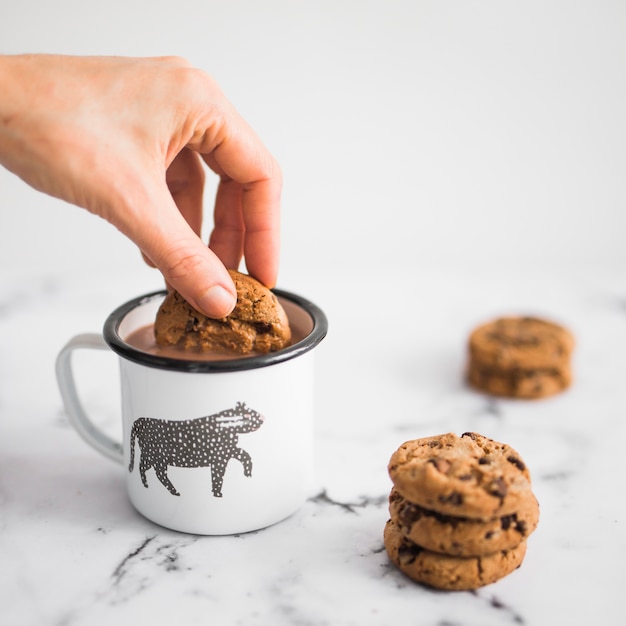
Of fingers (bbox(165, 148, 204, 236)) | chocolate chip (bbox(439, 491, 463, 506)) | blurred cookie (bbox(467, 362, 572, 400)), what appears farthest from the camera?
blurred cookie (bbox(467, 362, 572, 400))

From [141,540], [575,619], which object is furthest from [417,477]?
[141,540]

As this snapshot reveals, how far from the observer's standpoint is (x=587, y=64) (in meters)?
2.14

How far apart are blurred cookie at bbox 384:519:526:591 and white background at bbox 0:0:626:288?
1.32 metres

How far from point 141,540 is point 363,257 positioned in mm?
1394

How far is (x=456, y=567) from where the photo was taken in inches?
39.1

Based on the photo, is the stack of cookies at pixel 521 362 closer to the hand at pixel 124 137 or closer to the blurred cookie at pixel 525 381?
the blurred cookie at pixel 525 381

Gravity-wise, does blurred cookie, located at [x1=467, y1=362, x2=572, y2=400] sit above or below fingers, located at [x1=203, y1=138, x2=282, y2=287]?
below

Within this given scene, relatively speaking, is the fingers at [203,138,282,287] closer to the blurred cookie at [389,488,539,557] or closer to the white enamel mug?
the white enamel mug

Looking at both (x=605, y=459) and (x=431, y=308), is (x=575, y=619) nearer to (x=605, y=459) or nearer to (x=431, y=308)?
A: (x=605, y=459)

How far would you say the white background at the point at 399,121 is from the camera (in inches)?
80.1

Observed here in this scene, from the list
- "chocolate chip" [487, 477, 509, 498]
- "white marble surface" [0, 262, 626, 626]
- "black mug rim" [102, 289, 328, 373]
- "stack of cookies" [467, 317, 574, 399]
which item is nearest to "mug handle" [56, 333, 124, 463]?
"white marble surface" [0, 262, 626, 626]

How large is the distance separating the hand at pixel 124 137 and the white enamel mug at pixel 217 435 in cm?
11

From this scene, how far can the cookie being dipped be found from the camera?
113cm

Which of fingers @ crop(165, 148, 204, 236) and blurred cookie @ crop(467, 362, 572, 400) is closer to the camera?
fingers @ crop(165, 148, 204, 236)
